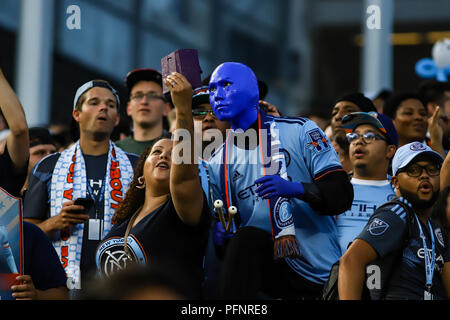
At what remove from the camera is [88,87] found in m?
6.29

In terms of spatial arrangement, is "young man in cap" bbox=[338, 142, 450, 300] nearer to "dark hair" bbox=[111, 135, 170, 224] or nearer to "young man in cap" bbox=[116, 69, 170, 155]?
"dark hair" bbox=[111, 135, 170, 224]

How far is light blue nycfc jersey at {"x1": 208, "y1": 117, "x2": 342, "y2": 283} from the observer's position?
4.55 metres

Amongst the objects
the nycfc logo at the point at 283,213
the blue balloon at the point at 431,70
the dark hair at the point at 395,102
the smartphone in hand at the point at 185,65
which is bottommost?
the nycfc logo at the point at 283,213

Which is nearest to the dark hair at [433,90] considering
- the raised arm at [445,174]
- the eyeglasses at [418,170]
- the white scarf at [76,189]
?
the raised arm at [445,174]

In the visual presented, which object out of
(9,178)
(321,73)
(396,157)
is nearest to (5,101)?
(9,178)

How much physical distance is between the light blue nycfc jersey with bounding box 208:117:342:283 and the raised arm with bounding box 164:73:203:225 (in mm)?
210

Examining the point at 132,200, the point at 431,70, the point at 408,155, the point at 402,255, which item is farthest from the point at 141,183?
the point at 431,70

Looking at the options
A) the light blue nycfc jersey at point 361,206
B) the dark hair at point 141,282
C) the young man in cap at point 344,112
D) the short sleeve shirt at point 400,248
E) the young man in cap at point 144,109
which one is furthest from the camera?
the young man in cap at point 144,109

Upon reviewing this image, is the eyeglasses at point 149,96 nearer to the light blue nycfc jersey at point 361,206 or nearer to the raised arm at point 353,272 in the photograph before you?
the light blue nycfc jersey at point 361,206

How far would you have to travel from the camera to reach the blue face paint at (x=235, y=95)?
468cm

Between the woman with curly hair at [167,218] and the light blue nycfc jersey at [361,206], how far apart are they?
92cm

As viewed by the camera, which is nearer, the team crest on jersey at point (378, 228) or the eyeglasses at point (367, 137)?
the team crest on jersey at point (378, 228)

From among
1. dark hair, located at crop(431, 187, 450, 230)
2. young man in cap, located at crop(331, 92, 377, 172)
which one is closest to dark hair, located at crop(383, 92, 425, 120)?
young man in cap, located at crop(331, 92, 377, 172)
